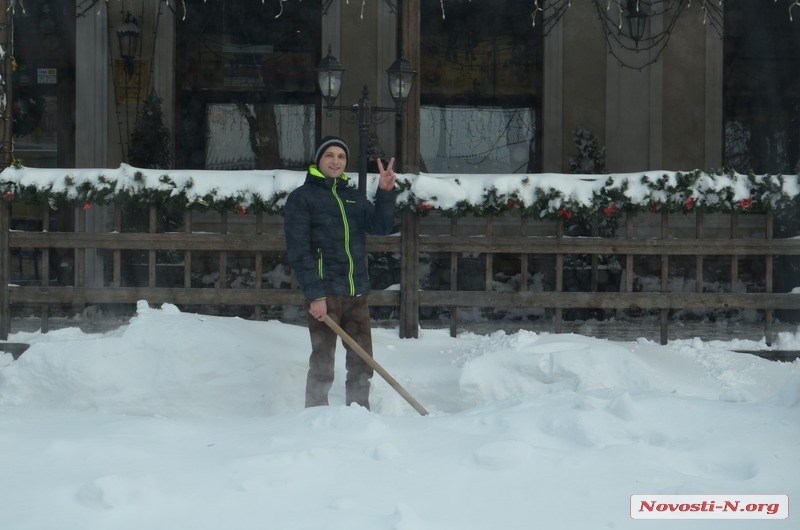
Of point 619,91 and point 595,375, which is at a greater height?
point 619,91

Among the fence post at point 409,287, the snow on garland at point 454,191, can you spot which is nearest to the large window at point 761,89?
the snow on garland at point 454,191

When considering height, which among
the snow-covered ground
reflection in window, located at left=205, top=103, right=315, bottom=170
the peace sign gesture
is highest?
reflection in window, located at left=205, top=103, right=315, bottom=170

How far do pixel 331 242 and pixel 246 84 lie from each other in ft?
24.9

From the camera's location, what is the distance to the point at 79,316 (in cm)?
960

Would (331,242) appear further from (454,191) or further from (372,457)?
(454,191)

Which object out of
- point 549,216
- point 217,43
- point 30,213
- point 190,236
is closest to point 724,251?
point 549,216

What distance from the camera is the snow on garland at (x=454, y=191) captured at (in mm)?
8008

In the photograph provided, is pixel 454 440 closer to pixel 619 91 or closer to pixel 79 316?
pixel 79 316

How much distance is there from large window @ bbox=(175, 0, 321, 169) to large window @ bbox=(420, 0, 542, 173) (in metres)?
1.60

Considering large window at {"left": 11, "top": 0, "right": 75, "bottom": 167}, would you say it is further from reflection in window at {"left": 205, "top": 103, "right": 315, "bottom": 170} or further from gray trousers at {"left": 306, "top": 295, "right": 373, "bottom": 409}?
gray trousers at {"left": 306, "top": 295, "right": 373, "bottom": 409}

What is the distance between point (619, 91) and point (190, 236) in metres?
6.73

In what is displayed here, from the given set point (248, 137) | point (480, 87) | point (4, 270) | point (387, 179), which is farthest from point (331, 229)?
point (480, 87)

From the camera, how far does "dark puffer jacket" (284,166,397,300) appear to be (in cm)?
589

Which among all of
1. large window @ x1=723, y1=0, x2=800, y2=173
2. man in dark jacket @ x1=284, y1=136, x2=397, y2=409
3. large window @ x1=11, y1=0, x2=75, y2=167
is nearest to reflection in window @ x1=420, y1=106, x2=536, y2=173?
large window @ x1=723, y1=0, x2=800, y2=173
